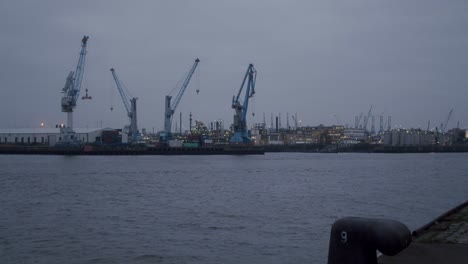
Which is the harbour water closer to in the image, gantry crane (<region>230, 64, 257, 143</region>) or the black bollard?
the black bollard

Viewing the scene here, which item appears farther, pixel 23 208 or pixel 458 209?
pixel 23 208

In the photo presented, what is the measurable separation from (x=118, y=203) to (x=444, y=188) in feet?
40.3

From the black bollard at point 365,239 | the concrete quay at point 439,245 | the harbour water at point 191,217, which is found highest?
the black bollard at point 365,239

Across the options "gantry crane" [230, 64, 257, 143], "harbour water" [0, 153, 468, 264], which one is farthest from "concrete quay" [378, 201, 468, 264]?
"gantry crane" [230, 64, 257, 143]

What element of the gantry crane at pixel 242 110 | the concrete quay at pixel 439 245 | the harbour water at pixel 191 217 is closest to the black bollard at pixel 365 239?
the concrete quay at pixel 439 245

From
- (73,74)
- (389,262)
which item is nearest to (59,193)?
(389,262)

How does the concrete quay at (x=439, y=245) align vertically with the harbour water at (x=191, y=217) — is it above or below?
above

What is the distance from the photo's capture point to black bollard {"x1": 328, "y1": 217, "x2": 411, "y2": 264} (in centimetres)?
283

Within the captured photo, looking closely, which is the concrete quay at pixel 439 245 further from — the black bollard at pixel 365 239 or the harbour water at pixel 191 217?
the harbour water at pixel 191 217

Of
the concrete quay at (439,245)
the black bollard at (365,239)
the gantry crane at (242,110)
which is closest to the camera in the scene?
the black bollard at (365,239)

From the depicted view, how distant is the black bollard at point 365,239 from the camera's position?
2.83m

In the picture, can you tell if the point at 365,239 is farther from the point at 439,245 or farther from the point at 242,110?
the point at 242,110

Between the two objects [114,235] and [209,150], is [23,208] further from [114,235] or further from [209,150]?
[209,150]

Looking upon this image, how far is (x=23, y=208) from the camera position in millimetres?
14422
